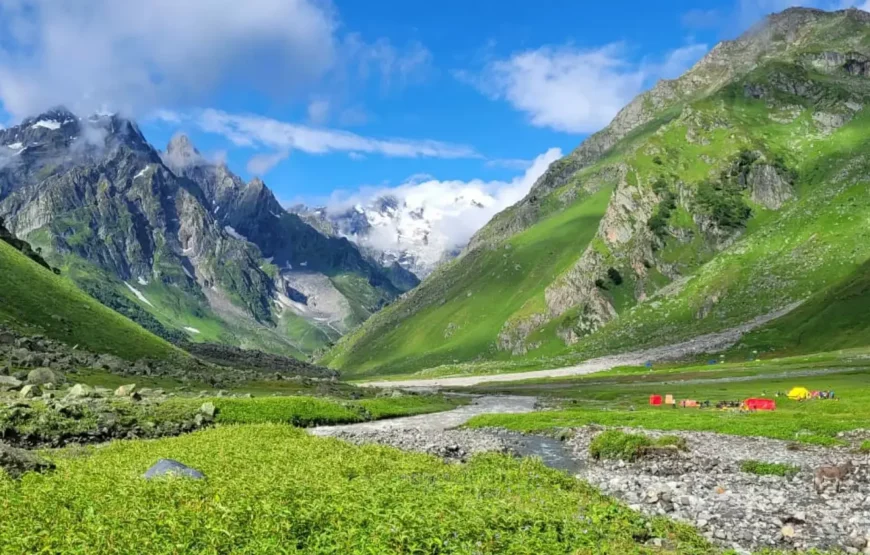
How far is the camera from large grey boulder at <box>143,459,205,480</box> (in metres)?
24.2

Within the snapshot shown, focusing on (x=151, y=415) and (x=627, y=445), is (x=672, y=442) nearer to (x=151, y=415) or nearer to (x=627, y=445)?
(x=627, y=445)

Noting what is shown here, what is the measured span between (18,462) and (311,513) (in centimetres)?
1704

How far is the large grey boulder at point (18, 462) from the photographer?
26214 millimetres

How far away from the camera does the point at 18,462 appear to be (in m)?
27.1

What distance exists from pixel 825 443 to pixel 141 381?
81197 mm

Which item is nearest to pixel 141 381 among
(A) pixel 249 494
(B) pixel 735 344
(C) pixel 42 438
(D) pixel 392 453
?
(C) pixel 42 438

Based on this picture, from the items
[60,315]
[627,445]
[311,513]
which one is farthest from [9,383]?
[60,315]

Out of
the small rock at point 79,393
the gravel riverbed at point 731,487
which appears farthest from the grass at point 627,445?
the small rock at point 79,393

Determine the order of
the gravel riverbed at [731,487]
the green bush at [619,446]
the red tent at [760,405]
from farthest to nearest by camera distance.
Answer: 1. the red tent at [760,405]
2. the green bush at [619,446]
3. the gravel riverbed at [731,487]

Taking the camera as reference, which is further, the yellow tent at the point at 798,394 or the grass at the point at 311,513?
the yellow tent at the point at 798,394

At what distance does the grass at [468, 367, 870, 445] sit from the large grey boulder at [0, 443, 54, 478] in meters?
46.1

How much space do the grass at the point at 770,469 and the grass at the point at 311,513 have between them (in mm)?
14192

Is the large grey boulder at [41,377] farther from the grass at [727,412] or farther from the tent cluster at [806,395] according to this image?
the tent cluster at [806,395]

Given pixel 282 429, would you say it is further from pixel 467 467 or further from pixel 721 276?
pixel 721 276
